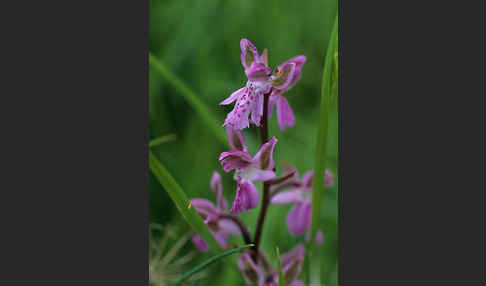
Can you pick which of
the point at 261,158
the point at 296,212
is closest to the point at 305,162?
the point at 296,212

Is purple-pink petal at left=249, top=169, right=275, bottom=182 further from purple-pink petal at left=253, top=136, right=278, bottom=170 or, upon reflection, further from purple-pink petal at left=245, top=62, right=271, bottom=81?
purple-pink petal at left=245, top=62, right=271, bottom=81

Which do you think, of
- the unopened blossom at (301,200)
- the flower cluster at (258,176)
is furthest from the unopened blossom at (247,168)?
the unopened blossom at (301,200)

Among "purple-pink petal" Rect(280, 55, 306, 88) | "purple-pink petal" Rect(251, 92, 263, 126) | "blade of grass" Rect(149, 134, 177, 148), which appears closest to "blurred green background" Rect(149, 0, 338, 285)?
"blade of grass" Rect(149, 134, 177, 148)

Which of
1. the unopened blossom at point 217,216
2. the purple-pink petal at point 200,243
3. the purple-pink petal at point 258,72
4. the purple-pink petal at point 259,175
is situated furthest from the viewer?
the purple-pink petal at point 200,243

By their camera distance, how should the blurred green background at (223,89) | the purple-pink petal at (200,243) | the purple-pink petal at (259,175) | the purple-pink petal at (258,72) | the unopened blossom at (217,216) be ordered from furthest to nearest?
the blurred green background at (223,89), the purple-pink petal at (200,243), the unopened blossom at (217,216), the purple-pink petal at (259,175), the purple-pink petal at (258,72)

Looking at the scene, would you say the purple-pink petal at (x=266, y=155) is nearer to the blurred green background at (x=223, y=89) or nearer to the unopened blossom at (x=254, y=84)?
the unopened blossom at (x=254, y=84)

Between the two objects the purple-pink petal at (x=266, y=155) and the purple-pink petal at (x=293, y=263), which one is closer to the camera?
the purple-pink petal at (x=266, y=155)

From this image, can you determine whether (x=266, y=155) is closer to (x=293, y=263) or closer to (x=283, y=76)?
(x=283, y=76)
